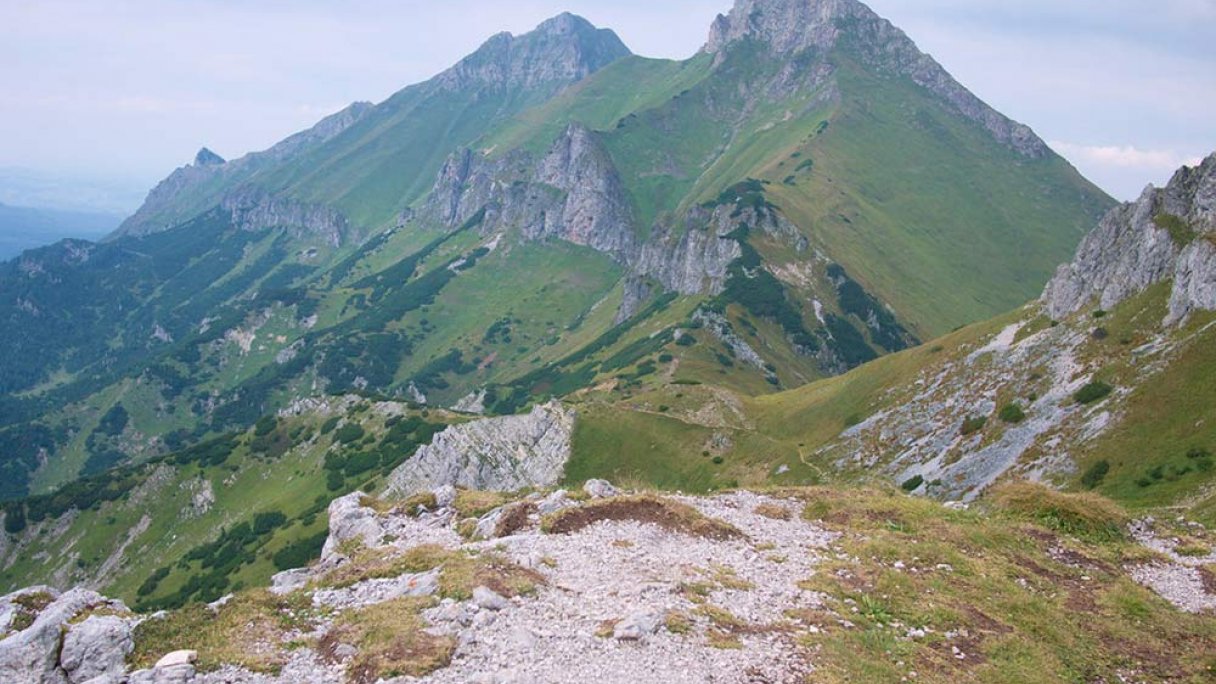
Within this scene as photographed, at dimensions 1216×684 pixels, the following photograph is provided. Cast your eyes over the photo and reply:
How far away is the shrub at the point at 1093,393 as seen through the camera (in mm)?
70812

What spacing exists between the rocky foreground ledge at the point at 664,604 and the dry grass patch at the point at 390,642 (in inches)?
2.6

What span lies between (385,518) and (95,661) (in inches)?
624

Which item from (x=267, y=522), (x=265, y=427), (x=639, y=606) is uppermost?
(x=639, y=606)

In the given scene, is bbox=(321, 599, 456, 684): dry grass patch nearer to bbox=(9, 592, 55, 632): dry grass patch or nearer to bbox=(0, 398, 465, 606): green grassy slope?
bbox=(9, 592, 55, 632): dry grass patch

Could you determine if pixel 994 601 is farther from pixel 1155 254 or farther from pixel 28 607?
pixel 1155 254

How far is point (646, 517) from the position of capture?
30188 mm

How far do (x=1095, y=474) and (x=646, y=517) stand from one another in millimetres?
50134

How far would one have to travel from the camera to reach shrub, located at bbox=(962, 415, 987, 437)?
264ft

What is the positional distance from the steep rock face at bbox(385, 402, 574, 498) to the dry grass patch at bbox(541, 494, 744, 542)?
79238 millimetres

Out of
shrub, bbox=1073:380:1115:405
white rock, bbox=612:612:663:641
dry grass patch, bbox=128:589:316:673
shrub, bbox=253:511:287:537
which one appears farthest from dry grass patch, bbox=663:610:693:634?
shrub, bbox=253:511:287:537

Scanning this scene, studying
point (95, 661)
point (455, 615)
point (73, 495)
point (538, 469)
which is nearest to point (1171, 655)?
point (455, 615)

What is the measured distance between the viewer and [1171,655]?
21406 millimetres

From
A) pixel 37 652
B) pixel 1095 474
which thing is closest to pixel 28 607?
pixel 37 652

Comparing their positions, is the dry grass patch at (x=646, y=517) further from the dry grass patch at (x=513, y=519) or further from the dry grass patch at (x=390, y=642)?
the dry grass patch at (x=390, y=642)
